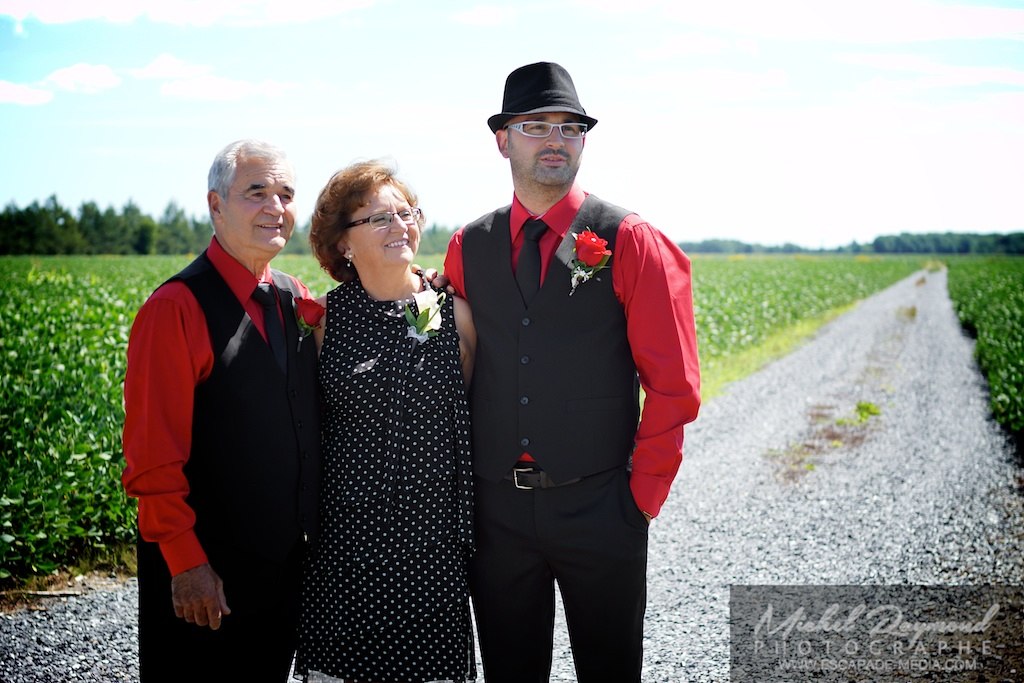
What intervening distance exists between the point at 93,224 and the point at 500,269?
8673cm

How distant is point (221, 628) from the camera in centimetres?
248

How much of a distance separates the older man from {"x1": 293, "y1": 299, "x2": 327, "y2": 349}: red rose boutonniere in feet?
0.16

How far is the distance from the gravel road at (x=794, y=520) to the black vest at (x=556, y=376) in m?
1.74

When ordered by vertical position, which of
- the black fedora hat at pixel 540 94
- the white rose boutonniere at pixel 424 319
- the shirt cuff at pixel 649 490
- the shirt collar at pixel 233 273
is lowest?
the shirt cuff at pixel 649 490

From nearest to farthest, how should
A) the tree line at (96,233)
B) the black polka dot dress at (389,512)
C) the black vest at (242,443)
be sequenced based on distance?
the black vest at (242,443) → the black polka dot dress at (389,512) → the tree line at (96,233)

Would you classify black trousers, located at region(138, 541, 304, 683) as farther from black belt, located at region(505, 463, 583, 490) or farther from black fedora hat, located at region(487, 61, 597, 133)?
black fedora hat, located at region(487, 61, 597, 133)

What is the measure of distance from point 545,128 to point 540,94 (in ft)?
0.40

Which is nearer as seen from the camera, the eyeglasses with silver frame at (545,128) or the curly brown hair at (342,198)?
the curly brown hair at (342,198)

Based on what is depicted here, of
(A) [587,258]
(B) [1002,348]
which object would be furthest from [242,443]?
(B) [1002,348]

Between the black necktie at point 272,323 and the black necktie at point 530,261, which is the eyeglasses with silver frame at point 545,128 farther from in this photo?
the black necktie at point 272,323

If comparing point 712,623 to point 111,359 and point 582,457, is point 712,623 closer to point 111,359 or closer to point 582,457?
point 582,457

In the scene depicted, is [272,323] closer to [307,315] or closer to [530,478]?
[307,315]

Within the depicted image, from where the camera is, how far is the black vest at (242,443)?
7.88ft

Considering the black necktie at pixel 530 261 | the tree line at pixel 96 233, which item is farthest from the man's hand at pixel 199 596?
the tree line at pixel 96 233
